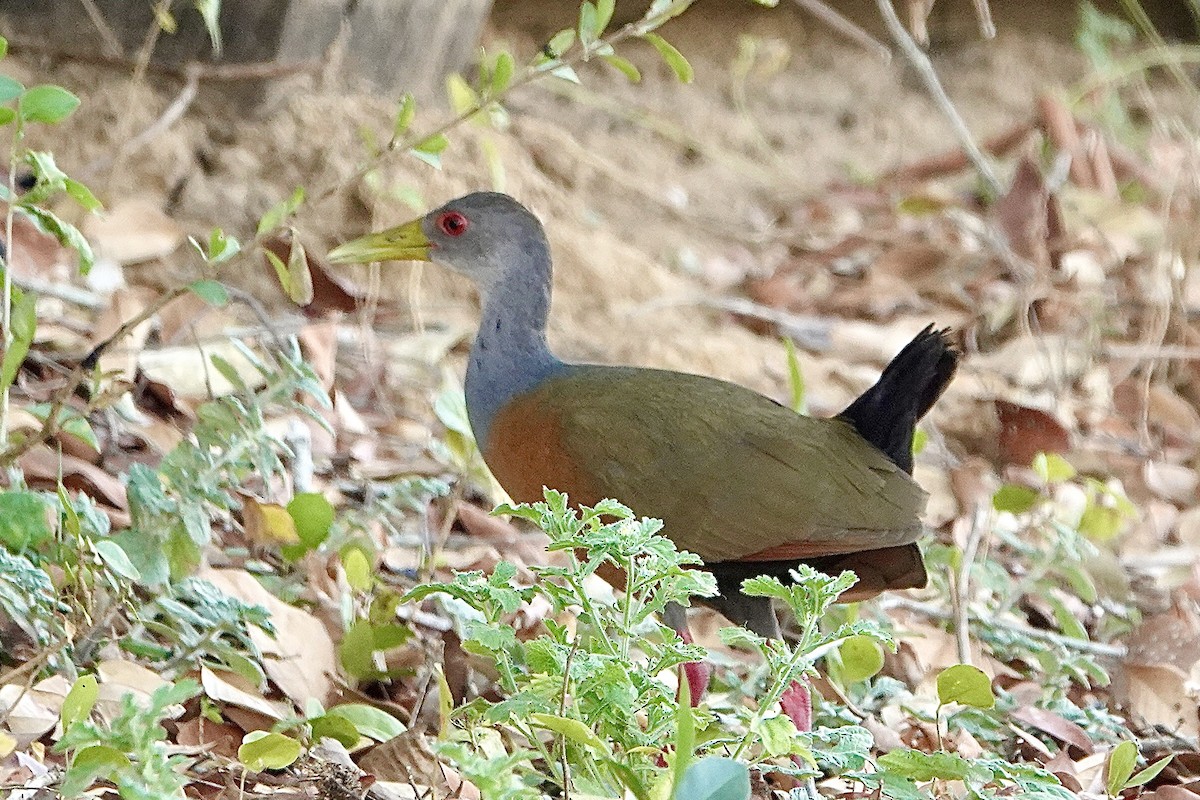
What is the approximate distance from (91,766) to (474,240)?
6.42 ft

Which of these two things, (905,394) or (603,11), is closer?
(603,11)

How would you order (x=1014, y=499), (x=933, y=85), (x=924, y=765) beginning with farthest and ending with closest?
1. (x=933, y=85)
2. (x=1014, y=499)
3. (x=924, y=765)

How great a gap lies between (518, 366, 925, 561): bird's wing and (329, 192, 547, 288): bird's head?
1.75ft

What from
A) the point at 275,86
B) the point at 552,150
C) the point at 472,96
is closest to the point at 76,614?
the point at 472,96

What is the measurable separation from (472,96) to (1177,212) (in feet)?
10.5

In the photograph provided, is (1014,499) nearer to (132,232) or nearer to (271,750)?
(271,750)

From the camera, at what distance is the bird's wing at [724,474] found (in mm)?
2996

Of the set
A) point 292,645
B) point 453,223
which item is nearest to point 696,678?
point 292,645

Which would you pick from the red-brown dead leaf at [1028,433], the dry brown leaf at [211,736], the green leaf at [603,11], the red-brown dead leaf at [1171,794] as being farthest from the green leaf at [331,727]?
the red-brown dead leaf at [1028,433]

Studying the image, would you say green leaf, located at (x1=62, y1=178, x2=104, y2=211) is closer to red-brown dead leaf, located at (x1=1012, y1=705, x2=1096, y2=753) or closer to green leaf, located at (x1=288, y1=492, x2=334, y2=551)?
green leaf, located at (x1=288, y1=492, x2=334, y2=551)

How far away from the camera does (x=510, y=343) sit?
11.3ft

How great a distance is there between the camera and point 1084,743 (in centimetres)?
295

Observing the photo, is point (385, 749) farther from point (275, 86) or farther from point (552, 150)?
point (552, 150)

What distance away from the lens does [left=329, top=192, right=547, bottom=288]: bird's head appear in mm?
3566
